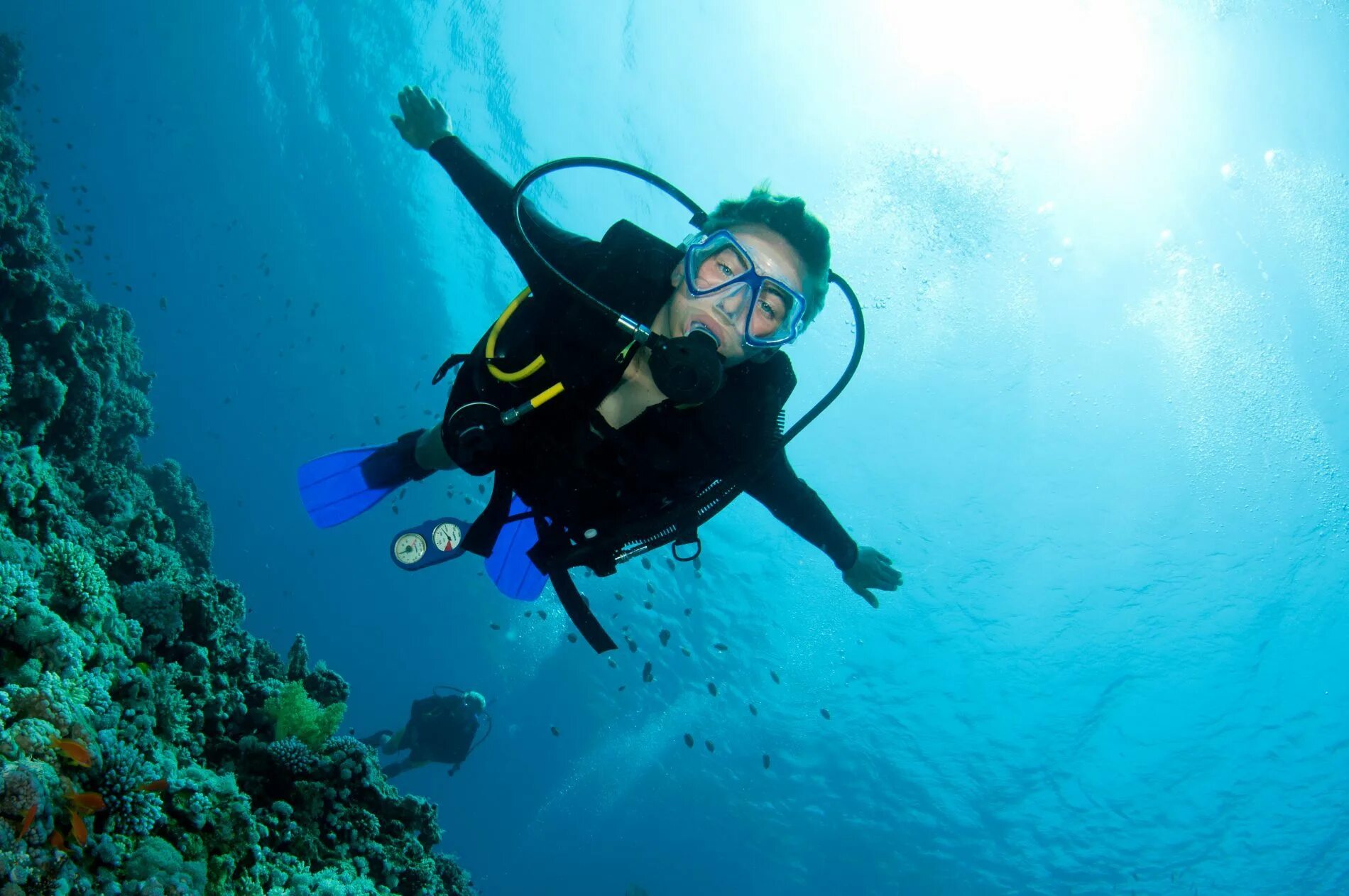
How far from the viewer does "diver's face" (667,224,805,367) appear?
3.27m

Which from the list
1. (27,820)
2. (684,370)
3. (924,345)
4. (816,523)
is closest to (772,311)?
(684,370)

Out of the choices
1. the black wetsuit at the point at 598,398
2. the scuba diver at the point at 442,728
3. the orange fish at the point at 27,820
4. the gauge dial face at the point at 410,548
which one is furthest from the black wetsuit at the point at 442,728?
the black wetsuit at the point at 598,398

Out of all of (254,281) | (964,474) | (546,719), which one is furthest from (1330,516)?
(254,281)

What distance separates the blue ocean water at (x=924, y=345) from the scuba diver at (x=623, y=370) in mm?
14662

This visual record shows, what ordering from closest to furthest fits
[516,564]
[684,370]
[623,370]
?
[684,370] < [623,370] < [516,564]

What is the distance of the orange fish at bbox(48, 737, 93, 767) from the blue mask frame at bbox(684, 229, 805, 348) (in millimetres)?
3768

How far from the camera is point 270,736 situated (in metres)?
5.36

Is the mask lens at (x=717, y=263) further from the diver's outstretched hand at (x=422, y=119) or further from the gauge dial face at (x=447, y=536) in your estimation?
the gauge dial face at (x=447, y=536)

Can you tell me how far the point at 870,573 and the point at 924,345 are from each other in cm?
1487

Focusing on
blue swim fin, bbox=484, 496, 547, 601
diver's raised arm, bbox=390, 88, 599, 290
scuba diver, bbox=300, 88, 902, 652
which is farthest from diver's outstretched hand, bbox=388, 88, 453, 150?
blue swim fin, bbox=484, 496, 547, 601

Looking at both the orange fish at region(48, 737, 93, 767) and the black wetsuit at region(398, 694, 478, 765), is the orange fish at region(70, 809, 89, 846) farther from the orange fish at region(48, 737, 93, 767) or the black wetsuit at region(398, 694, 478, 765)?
the black wetsuit at region(398, 694, 478, 765)

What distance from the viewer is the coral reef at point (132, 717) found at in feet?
9.57

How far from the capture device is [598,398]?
11.0ft

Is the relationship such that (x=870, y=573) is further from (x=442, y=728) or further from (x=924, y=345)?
(x=924, y=345)
